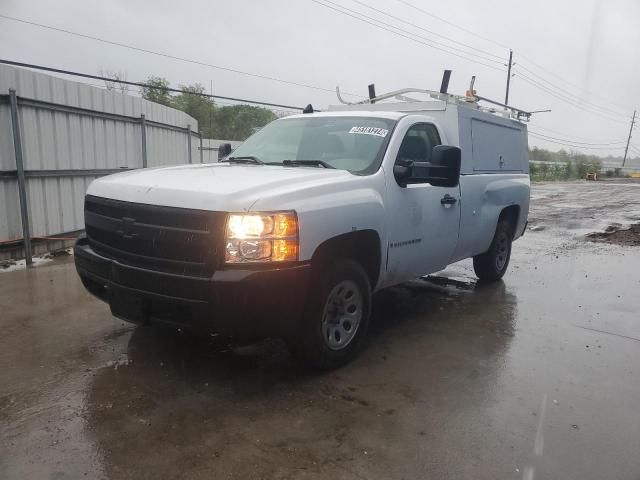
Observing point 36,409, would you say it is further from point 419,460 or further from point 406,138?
point 406,138

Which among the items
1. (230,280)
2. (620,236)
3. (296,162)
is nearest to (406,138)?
(296,162)

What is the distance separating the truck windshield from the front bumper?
1.26 m

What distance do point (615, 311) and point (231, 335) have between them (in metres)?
4.60

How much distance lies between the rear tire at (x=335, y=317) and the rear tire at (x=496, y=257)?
310cm

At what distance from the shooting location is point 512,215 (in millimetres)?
6820

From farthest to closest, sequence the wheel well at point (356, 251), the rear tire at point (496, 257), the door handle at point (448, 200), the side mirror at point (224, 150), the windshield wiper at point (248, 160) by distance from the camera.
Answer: the rear tire at point (496, 257) → the side mirror at point (224, 150) → the door handle at point (448, 200) → the windshield wiper at point (248, 160) → the wheel well at point (356, 251)

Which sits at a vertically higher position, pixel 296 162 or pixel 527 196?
pixel 296 162

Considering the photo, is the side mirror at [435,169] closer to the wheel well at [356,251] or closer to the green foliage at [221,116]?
the wheel well at [356,251]

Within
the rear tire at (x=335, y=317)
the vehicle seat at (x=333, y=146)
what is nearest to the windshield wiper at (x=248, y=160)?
the vehicle seat at (x=333, y=146)

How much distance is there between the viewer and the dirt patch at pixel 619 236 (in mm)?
10736

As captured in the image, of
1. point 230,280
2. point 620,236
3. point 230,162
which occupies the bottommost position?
point 620,236

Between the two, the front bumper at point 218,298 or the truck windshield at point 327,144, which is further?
the truck windshield at point 327,144

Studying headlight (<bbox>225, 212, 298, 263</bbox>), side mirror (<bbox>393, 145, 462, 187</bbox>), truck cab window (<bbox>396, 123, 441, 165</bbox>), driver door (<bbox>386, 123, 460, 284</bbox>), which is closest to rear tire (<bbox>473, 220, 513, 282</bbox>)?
driver door (<bbox>386, 123, 460, 284</bbox>)

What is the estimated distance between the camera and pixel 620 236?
11414mm
